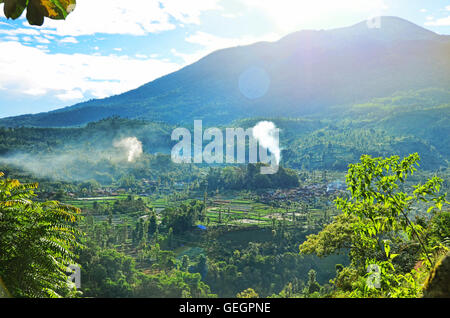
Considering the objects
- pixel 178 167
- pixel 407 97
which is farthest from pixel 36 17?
pixel 407 97

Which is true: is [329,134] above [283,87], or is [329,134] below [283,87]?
below

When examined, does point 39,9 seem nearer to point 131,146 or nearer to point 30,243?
point 30,243

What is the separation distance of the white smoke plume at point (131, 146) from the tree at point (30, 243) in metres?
85.1

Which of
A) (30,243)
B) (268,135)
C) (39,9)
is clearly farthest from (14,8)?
(268,135)

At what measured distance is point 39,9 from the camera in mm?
1276

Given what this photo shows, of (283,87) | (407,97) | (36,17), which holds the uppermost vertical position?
(283,87)

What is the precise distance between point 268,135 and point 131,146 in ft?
139

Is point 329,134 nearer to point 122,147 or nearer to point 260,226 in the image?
point 122,147

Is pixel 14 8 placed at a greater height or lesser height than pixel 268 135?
lesser

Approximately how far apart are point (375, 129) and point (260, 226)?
8381cm

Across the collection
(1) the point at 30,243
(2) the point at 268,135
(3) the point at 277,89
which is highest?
(3) the point at 277,89

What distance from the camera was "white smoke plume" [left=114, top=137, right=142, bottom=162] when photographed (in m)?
90.4
